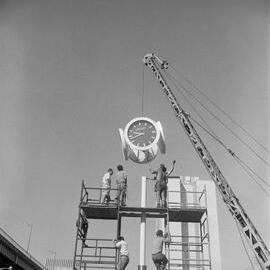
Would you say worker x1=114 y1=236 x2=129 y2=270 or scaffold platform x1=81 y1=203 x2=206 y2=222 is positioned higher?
scaffold platform x1=81 y1=203 x2=206 y2=222

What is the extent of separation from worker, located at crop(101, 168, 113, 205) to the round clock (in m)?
1.55

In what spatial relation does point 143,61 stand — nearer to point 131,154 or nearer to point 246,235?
point 131,154

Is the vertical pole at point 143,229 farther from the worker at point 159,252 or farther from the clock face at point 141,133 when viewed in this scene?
the clock face at point 141,133

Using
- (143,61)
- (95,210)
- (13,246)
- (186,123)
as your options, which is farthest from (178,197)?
(13,246)

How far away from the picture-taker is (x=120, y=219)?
64.4ft

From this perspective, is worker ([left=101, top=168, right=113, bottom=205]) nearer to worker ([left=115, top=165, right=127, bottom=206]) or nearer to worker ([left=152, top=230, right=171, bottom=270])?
worker ([left=115, top=165, right=127, bottom=206])

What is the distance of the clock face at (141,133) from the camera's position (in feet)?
69.3

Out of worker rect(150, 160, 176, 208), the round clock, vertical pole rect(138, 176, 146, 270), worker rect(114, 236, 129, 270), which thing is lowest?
worker rect(114, 236, 129, 270)

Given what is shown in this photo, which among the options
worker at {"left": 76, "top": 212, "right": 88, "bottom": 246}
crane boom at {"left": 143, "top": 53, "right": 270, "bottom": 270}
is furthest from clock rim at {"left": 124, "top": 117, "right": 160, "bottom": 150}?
crane boom at {"left": 143, "top": 53, "right": 270, "bottom": 270}

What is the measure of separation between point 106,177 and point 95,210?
1.89m

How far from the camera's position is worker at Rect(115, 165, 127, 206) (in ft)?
64.2

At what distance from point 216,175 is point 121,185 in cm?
1132

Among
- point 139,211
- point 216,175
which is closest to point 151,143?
point 139,211

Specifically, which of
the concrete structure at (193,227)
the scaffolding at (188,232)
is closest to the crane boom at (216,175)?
the scaffolding at (188,232)
